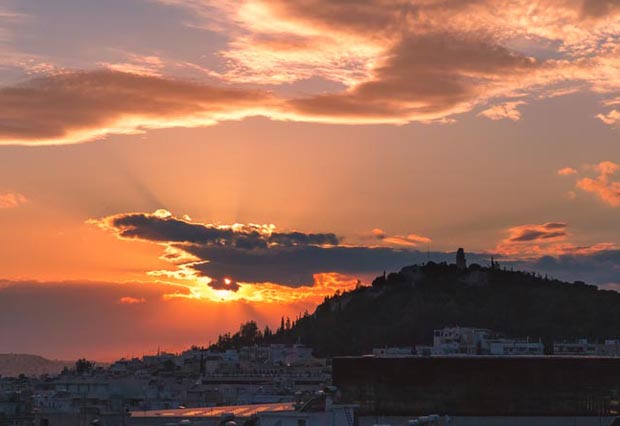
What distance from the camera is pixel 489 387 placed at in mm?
109375

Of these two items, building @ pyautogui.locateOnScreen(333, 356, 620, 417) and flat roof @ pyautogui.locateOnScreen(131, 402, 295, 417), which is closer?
building @ pyautogui.locateOnScreen(333, 356, 620, 417)

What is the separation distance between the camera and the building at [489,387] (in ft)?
352

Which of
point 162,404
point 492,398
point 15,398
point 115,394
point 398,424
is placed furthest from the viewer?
point 162,404

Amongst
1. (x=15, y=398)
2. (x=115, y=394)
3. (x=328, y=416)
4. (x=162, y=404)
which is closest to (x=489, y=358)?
(x=328, y=416)

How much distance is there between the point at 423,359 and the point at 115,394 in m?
63.2

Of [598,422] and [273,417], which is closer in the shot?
[273,417]

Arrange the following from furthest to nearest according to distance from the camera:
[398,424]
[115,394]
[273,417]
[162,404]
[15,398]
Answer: [162,404], [115,394], [15,398], [398,424], [273,417]

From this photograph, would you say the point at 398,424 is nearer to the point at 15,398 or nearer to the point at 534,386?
the point at 534,386

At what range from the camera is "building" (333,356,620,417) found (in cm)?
10744

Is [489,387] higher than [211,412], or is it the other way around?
[489,387]

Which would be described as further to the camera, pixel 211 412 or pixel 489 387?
pixel 211 412

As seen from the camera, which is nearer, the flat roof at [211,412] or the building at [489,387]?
the building at [489,387]

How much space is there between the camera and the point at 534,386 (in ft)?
356

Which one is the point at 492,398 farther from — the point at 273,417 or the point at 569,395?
the point at 273,417
